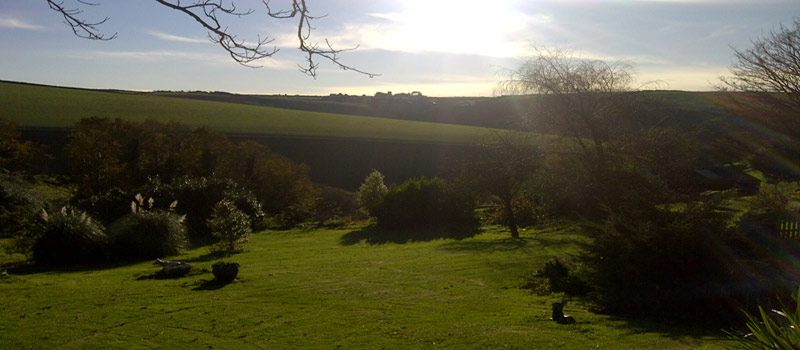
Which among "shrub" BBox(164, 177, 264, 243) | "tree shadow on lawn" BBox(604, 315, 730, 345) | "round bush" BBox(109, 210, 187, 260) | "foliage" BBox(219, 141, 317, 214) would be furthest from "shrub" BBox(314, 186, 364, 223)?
"tree shadow on lawn" BBox(604, 315, 730, 345)

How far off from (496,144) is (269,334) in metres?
17.5

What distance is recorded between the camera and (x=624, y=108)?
897 inches

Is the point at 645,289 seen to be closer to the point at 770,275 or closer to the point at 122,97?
the point at 770,275

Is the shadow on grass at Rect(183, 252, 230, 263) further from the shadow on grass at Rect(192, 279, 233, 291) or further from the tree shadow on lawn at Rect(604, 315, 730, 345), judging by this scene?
the tree shadow on lawn at Rect(604, 315, 730, 345)

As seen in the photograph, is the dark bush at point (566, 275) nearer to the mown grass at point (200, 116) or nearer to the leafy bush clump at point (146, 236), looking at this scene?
the leafy bush clump at point (146, 236)

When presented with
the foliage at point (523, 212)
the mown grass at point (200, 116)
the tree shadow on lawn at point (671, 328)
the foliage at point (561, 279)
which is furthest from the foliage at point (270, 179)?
the mown grass at point (200, 116)

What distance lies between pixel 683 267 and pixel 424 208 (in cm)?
1790

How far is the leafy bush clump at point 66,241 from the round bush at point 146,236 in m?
0.54

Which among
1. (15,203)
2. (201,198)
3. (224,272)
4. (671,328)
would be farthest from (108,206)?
(671,328)

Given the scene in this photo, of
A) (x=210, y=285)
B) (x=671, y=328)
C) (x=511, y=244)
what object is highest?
(x=671, y=328)

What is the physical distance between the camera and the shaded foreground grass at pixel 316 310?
26.1 feet

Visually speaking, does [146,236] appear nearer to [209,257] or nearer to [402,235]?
[209,257]

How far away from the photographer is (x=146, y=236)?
17578mm

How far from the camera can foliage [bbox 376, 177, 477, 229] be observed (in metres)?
27.5
